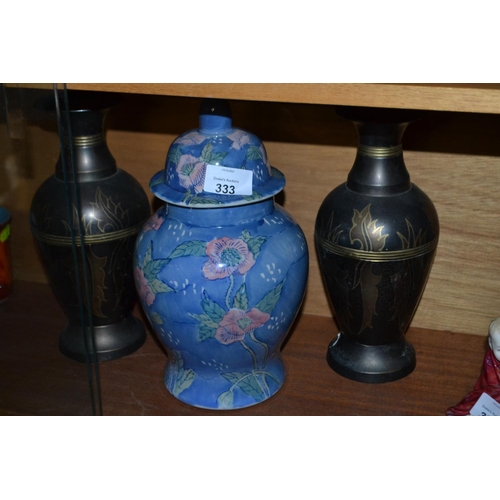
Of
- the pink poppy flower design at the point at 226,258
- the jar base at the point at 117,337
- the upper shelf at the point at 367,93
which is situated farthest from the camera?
the jar base at the point at 117,337

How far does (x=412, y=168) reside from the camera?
4.26ft

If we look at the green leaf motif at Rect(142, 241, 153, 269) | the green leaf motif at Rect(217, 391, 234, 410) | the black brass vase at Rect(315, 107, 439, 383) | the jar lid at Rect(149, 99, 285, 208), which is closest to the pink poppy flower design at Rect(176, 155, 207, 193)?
the jar lid at Rect(149, 99, 285, 208)

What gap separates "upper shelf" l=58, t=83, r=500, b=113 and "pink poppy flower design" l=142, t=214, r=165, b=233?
22 centimetres

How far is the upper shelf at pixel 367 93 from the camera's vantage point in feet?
3.01

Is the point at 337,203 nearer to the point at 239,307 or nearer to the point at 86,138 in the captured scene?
the point at 239,307

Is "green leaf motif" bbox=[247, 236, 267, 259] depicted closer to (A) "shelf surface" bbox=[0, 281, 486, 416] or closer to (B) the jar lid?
(B) the jar lid

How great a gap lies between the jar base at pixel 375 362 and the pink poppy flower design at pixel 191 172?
0.38 meters

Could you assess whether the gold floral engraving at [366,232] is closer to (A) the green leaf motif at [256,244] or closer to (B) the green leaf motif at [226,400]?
(A) the green leaf motif at [256,244]

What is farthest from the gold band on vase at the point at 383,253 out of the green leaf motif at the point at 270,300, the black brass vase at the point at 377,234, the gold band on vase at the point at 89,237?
the gold band on vase at the point at 89,237
